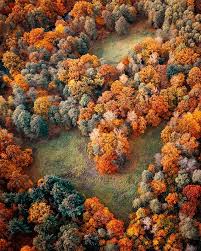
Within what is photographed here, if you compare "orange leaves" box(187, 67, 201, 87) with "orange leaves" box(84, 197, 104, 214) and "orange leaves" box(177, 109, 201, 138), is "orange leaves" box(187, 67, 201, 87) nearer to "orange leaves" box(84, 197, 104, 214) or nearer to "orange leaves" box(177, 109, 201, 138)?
"orange leaves" box(177, 109, 201, 138)

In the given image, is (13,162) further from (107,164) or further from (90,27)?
(90,27)

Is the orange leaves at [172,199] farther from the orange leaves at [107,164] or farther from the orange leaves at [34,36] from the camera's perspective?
the orange leaves at [34,36]

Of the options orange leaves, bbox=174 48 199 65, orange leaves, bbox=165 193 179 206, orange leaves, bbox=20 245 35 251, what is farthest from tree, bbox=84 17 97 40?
orange leaves, bbox=20 245 35 251

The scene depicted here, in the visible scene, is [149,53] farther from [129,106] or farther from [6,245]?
[6,245]

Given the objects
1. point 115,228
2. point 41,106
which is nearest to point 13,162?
point 41,106

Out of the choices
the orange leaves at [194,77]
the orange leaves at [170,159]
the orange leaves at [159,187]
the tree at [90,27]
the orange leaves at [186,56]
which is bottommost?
the orange leaves at [159,187]

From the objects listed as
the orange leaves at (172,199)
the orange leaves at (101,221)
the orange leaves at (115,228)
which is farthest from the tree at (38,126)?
the orange leaves at (172,199)
